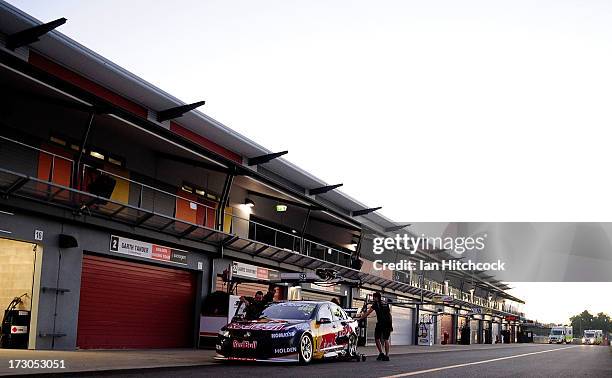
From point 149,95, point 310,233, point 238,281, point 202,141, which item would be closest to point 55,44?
point 149,95

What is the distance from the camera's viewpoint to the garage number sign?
20.1m

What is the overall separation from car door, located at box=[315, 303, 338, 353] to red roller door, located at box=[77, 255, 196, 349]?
22.8 feet

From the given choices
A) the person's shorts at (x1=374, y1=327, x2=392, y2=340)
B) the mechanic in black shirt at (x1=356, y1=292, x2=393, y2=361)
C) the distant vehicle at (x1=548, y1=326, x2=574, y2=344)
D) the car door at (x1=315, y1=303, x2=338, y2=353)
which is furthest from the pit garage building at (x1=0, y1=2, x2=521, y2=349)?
the distant vehicle at (x1=548, y1=326, x2=574, y2=344)

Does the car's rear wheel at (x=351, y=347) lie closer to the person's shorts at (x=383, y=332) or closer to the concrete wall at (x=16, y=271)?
the person's shorts at (x=383, y=332)

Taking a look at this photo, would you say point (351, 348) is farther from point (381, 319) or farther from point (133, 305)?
point (133, 305)

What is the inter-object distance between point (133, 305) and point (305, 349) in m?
7.92

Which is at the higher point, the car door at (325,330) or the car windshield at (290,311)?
the car windshield at (290,311)

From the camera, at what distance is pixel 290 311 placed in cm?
1623

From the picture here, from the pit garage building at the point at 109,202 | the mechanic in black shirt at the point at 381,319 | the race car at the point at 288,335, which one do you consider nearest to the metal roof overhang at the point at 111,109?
the pit garage building at the point at 109,202

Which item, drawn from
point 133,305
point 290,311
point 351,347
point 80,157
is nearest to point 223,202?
point 133,305

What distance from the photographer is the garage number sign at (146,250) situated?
20.1m

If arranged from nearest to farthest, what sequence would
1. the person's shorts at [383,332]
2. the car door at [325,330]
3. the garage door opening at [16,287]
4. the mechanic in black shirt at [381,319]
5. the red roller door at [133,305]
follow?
1. the car door at [325,330]
2. the garage door opening at [16,287]
3. the mechanic in black shirt at [381,319]
4. the person's shorts at [383,332]
5. the red roller door at [133,305]

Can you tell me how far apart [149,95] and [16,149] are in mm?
4893

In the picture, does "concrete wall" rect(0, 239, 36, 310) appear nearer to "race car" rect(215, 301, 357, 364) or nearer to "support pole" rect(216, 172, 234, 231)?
"race car" rect(215, 301, 357, 364)
